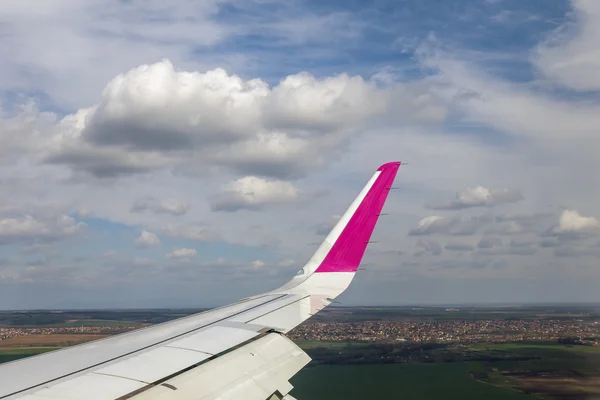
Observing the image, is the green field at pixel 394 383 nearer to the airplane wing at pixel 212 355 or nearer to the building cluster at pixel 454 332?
the building cluster at pixel 454 332

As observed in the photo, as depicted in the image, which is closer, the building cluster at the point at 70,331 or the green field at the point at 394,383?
the green field at the point at 394,383

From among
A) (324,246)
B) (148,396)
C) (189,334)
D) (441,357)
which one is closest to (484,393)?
(441,357)

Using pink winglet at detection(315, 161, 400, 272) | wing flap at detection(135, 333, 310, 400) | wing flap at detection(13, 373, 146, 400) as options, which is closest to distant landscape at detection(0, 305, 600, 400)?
pink winglet at detection(315, 161, 400, 272)

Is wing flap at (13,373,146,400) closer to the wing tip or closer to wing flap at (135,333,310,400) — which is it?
wing flap at (135,333,310,400)

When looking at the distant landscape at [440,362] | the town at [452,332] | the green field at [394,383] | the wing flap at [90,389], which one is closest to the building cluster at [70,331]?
the town at [452,332]

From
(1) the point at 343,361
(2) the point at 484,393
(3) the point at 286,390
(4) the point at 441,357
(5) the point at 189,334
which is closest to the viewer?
(3) the point at 286,390

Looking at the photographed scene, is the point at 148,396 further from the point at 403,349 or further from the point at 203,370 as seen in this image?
the point at 403,349
